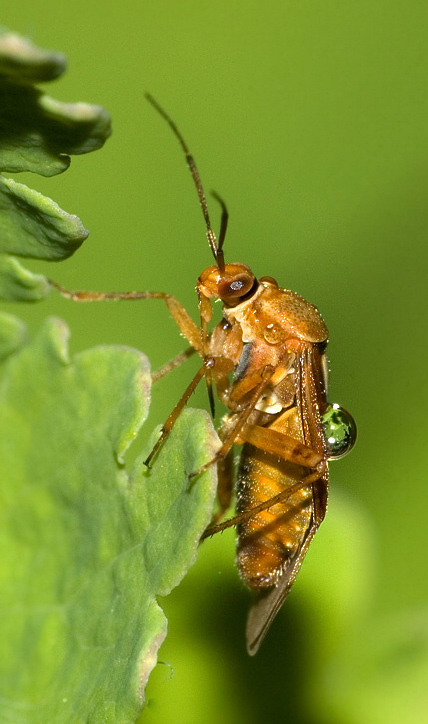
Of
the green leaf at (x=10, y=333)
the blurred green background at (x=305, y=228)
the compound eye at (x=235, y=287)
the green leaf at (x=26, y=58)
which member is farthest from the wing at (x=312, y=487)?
the green leaf at (x=26, y=58)

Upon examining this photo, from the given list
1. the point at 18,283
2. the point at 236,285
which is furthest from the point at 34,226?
the point at 236,285

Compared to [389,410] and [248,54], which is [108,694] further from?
[248,54]

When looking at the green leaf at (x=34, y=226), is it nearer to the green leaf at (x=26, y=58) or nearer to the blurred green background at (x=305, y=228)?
the green leaf at (x=26, y=58)

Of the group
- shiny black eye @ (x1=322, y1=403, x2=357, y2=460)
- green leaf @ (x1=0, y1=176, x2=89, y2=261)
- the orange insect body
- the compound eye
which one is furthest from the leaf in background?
shiny black eye @ (x1=322, y1=403, x2=357, y2=460)

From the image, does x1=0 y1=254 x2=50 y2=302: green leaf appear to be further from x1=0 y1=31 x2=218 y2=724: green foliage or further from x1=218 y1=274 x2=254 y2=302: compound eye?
x1=218 y1=274 x2=254 y2=302: compound eye

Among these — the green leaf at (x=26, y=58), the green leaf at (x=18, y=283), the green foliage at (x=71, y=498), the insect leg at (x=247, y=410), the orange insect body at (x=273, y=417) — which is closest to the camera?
the green leaf at (x=26, y=58)

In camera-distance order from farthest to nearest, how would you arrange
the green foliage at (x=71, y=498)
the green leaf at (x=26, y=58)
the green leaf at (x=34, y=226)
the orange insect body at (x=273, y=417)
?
the orange insect body at (x=273, y=417) < the green leaf at (x=34, y=226) < the green foliage at (x=71, y=498) < the green leaf at (x=26, y=58)
